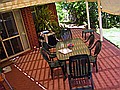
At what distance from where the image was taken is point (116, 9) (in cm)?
203

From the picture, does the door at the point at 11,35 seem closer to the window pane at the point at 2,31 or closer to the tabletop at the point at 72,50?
the window pane at the point at 2,31

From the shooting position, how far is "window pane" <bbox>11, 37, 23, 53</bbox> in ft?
27.7

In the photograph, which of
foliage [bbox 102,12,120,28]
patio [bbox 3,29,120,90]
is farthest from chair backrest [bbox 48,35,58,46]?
foliage [bbox 102,12,120,28]

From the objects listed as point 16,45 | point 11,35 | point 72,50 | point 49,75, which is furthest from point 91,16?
point 49,75

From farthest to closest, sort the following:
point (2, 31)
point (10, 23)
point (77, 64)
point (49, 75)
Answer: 1. point (10, 23)
2. point (2, 31)
3. point (49, 75)
4. point (77, 64)

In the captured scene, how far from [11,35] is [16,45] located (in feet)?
2.07

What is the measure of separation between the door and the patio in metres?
0.83

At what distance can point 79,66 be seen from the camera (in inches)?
180

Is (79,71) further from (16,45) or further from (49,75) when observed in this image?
(16,45)

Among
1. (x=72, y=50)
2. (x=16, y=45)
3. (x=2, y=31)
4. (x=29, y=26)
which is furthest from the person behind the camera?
(x=29, y=26)

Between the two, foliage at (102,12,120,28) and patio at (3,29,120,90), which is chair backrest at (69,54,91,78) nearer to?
patio at (3,29,120,90)

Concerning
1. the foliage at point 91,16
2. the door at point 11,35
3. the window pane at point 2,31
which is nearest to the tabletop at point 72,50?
the door at point 11,35

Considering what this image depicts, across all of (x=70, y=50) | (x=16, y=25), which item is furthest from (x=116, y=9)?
(x=16, y=25)

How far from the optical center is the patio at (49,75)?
507 centimetres
